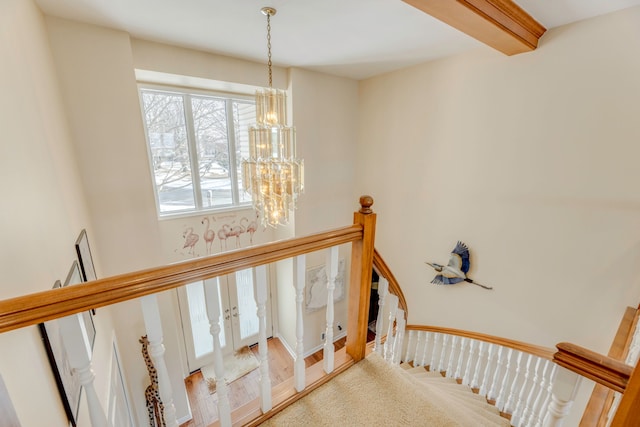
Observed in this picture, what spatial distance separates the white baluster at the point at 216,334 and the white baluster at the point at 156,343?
151 millimetres

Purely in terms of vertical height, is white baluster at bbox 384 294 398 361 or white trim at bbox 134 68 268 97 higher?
white trim at bbox 134 68 268 97

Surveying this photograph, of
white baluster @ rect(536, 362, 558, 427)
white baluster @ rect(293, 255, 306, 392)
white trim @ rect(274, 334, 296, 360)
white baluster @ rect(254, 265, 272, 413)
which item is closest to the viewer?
white baluster @ rect(254, 265, 272, 413)

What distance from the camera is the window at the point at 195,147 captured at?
10.9 ft

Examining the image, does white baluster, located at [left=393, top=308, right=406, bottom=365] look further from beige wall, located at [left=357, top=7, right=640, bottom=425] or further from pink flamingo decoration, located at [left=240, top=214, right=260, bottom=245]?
pink flamingo decoration, located at [left=240, top=214, right=260, bottom=245]

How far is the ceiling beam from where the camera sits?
1.50 meters

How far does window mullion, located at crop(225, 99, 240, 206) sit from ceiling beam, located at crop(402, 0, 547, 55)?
2990mm

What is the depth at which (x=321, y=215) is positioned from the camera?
419 cm

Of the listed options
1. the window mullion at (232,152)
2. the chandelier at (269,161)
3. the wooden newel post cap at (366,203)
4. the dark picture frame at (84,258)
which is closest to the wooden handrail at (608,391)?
the wooden newel post cap at (366,203)

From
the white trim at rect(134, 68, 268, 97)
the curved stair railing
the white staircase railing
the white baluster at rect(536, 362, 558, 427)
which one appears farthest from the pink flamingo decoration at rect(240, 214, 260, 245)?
the white baluster at rect(536, 362, 558, 427)

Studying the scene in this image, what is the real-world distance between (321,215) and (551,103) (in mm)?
2947

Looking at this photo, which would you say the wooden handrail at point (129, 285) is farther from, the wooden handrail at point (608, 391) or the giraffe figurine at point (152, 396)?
the giraffe figurine at point (152, 396)

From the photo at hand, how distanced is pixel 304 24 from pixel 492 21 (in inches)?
55.9

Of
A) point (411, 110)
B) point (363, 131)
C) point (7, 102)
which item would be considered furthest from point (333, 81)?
point (7, 102)

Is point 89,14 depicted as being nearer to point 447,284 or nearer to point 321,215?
point 321,215
